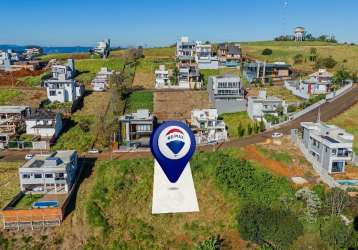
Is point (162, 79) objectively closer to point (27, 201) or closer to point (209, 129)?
point (209, 129)

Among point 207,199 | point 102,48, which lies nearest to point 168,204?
point 207,199

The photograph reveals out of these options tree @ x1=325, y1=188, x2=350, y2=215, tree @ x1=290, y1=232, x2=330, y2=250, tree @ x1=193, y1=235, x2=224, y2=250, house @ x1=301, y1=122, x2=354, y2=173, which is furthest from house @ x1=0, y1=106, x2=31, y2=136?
tree @ x1=325, y1=188, x2=350, y2=215

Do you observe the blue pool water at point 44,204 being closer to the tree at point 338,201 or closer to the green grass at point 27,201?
the green grass at point 27,201

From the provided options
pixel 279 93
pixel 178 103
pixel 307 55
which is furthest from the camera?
pixel 307 55

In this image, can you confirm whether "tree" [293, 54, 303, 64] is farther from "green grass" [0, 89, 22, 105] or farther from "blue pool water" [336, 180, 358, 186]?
"green grass" [0, 89, 22, 105]

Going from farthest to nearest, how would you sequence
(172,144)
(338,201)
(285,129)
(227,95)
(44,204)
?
(227,95) → (285,129) → (44,204) → (338,201) → (172,144)

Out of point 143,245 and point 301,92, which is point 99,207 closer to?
point 143,245

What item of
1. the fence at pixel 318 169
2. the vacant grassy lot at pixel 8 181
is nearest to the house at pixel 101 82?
the vacant grassy lot at pixel 8 181

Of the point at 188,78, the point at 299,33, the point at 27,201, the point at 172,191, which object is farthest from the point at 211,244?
the point at 299,33
